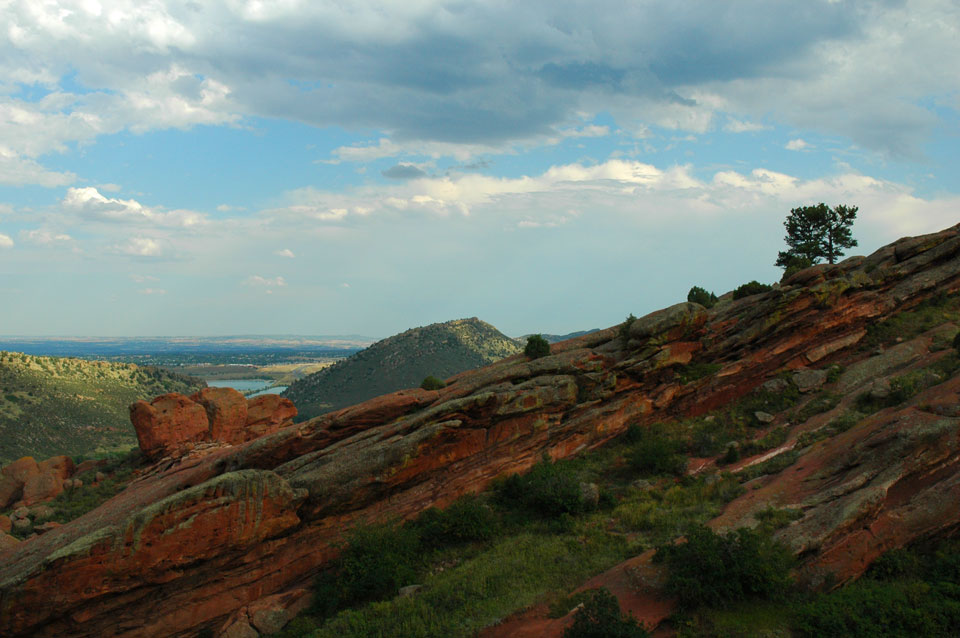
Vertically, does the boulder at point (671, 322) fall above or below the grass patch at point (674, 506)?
above

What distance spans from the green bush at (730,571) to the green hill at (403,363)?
89.1 m

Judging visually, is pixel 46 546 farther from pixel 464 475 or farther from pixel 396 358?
pixel 396 358

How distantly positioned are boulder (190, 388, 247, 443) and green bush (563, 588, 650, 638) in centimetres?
4008

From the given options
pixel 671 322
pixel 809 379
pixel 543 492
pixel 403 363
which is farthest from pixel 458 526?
pixel 403 363

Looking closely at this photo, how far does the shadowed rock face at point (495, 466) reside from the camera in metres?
15.4

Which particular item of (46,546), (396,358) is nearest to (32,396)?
(396,358)

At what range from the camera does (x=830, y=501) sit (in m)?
15.5

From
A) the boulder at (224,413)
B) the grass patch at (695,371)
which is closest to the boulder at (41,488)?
the boulder at (224,413)

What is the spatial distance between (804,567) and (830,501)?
274cm

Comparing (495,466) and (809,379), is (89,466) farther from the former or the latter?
(809,379)

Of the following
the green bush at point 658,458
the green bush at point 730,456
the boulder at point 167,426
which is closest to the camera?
the green bush at point 730,456

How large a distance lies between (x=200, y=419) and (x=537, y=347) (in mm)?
31394

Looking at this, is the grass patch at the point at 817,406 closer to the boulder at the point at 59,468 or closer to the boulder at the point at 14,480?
the boulder at the point at 59,468

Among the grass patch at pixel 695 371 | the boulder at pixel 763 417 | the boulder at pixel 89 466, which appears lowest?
the boulder at pixel 89 466
